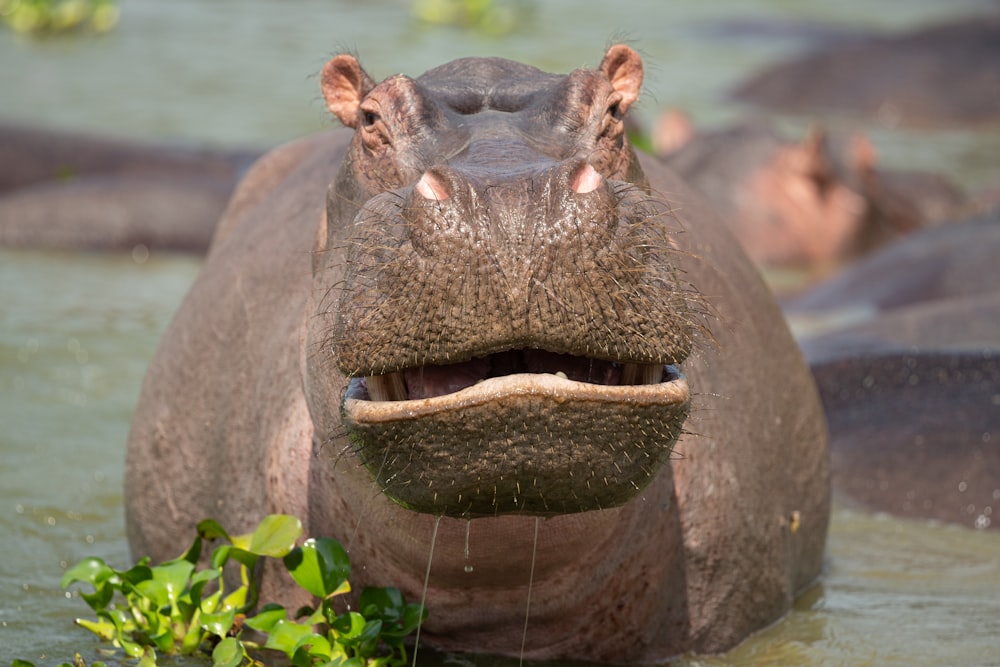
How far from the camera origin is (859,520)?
559 centimetres

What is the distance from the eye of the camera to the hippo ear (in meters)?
3.79

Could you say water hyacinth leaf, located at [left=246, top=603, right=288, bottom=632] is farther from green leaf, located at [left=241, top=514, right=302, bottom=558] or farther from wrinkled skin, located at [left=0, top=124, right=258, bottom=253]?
wrinkled skin, located at [left=0, top=124, right=258, bottom=253]

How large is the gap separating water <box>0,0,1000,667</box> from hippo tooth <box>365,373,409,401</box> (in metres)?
1.07

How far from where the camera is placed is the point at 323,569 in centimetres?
374

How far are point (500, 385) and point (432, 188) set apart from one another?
1.16ft

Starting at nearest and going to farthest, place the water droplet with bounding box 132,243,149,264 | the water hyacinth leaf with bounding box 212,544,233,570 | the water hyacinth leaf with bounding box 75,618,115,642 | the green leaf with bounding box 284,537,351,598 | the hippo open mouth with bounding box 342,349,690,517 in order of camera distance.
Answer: the hippo open mouth with bounding box 342,349,690,517
the green leaf with bounding box 284,537,351,598
the water hyacinth leaf with bounding box 212,544,233,570
the water hyacinth leaf with bounding box 75,618,115,642
the water droplet with bounding box 132,243,149,264

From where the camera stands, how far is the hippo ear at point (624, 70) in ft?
12.5

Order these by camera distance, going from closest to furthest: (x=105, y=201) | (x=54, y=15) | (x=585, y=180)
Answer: (x=585, y=180)
(x=105, y=201)
(x=54, y=15)

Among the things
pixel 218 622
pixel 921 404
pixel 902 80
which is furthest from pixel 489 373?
pixel 902 80

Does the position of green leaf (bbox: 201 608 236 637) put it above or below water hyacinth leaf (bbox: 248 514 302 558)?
below

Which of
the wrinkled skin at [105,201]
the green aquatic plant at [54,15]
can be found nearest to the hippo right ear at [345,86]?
the wrinkled skin at [105,201]

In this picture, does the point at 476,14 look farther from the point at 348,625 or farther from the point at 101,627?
the point at 348,625

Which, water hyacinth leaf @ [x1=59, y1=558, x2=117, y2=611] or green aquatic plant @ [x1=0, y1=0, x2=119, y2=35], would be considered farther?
green aquatic plant @ [x1=0, y1=0, x2=119, y2=35]

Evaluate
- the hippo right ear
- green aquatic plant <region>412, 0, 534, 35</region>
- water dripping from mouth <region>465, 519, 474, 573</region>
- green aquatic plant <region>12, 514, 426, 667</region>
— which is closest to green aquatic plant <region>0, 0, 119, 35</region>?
green aquatic plant <region>412, 0, 534, 35</region>
